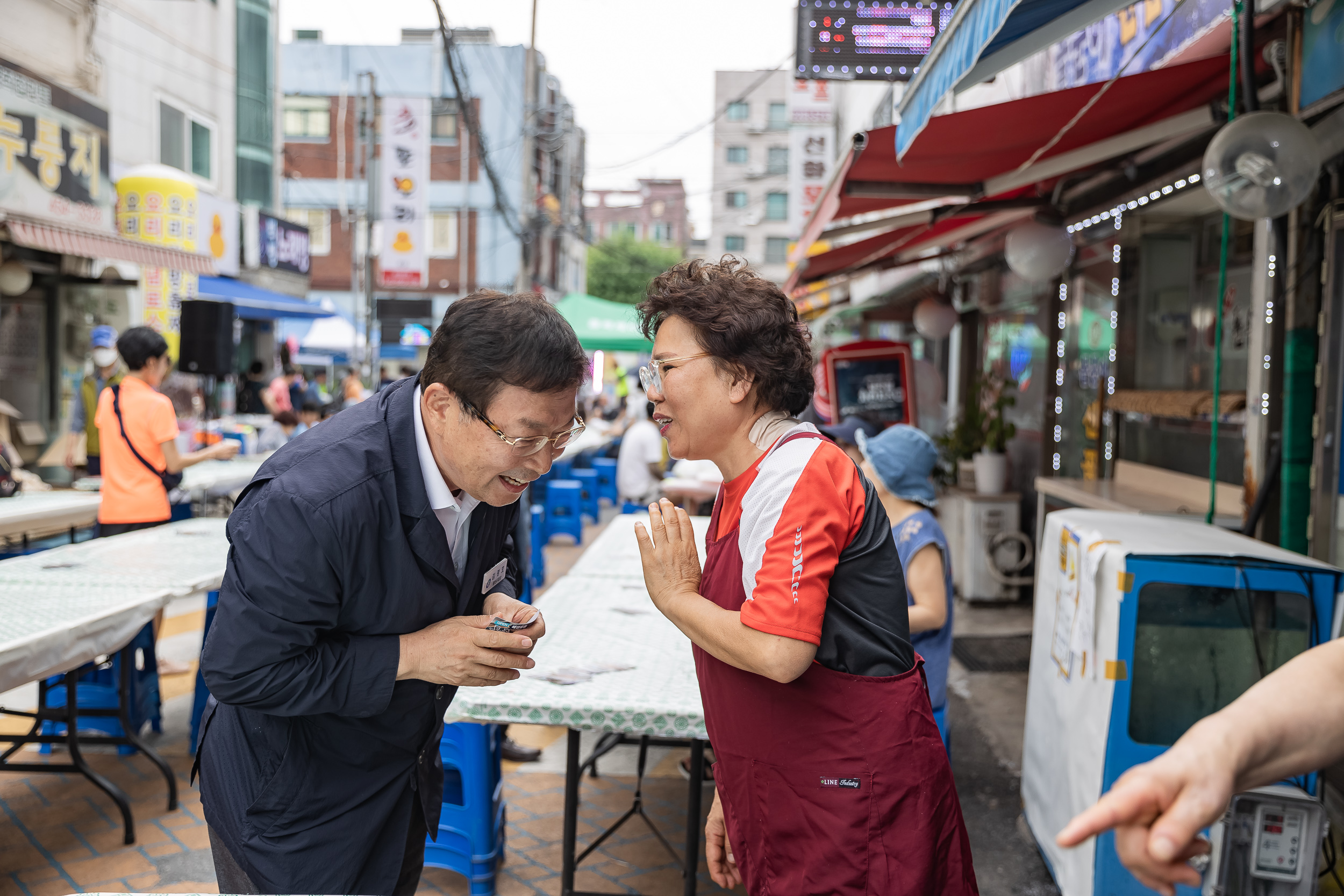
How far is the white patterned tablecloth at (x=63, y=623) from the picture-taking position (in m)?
2.95

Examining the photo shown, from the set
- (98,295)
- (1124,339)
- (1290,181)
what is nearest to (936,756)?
(1290,181)

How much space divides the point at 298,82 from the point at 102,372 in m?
26.2

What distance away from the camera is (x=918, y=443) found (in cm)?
343

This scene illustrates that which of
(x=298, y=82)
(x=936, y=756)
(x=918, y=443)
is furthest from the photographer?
(x=298, y=82)

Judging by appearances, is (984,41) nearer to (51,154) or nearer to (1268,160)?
(1268,160)

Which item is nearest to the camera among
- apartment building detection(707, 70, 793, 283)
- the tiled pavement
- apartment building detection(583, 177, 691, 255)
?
the tiled pavement

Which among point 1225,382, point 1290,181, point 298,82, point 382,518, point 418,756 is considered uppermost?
point 298,82

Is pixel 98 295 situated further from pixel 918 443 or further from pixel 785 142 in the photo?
pixel 785 142

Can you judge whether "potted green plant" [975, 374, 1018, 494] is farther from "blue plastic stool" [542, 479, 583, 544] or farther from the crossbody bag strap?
the crossbody bag strap

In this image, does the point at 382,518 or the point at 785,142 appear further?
the point at 785,142

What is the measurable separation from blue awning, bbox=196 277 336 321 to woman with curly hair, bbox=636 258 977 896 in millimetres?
→ 13936

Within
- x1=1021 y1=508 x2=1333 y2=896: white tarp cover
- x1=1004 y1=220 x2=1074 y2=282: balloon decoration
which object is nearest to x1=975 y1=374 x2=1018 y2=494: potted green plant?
x1=1004 y1=220 x2=1074 y2=282: balloon decoration

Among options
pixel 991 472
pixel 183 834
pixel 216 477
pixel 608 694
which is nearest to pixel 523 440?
pixel 608 694

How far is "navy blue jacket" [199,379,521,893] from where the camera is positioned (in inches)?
65.6
